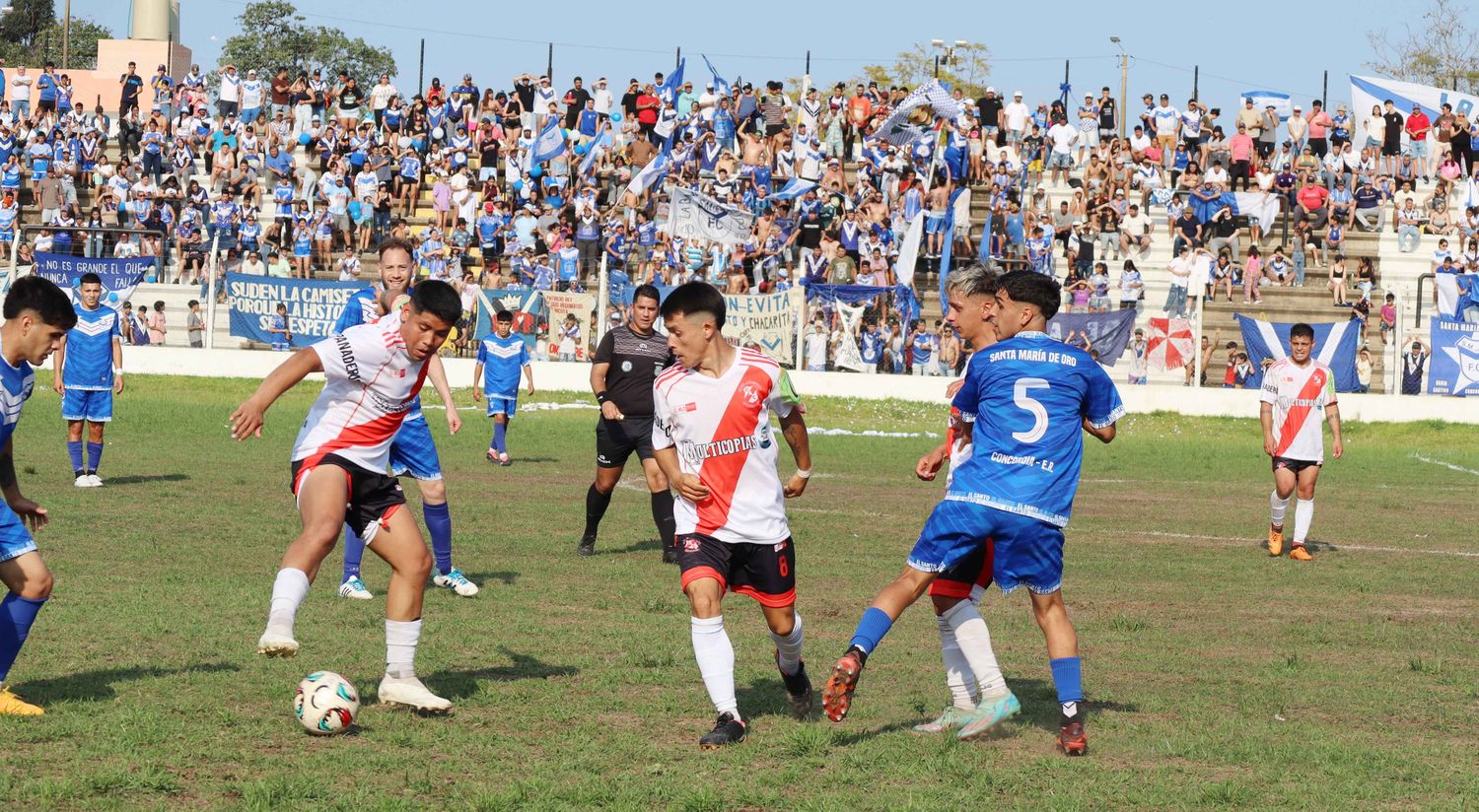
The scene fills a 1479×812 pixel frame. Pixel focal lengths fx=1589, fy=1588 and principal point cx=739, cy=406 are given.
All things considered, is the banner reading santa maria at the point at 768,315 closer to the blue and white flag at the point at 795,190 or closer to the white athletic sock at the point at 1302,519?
the blue and white flag at the point at 795,190

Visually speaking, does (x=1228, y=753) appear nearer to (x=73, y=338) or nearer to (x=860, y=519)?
(x=860, y=519)

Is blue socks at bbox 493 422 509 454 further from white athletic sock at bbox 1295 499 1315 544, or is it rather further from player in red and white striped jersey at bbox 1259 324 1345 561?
white athletic sock at bbox 1295 499 1315 544

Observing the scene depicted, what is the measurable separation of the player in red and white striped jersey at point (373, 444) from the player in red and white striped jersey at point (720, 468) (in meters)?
1.12

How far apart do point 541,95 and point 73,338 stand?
78.6 ft

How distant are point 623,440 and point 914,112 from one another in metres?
25.8

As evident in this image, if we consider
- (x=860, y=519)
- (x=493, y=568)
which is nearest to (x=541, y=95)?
(x=860, y=519)

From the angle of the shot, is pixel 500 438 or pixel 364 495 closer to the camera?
pixel 364 495

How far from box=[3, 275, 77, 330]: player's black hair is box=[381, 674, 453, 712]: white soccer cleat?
7.08 ft

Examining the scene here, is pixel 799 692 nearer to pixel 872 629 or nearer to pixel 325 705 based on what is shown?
pixel 872 629

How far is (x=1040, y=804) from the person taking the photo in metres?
6.07

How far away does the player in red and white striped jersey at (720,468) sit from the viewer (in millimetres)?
7055

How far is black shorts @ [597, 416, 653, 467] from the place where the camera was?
12.8m

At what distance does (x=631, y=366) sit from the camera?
1270 centimetres

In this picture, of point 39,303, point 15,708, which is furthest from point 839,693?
point 39,303
